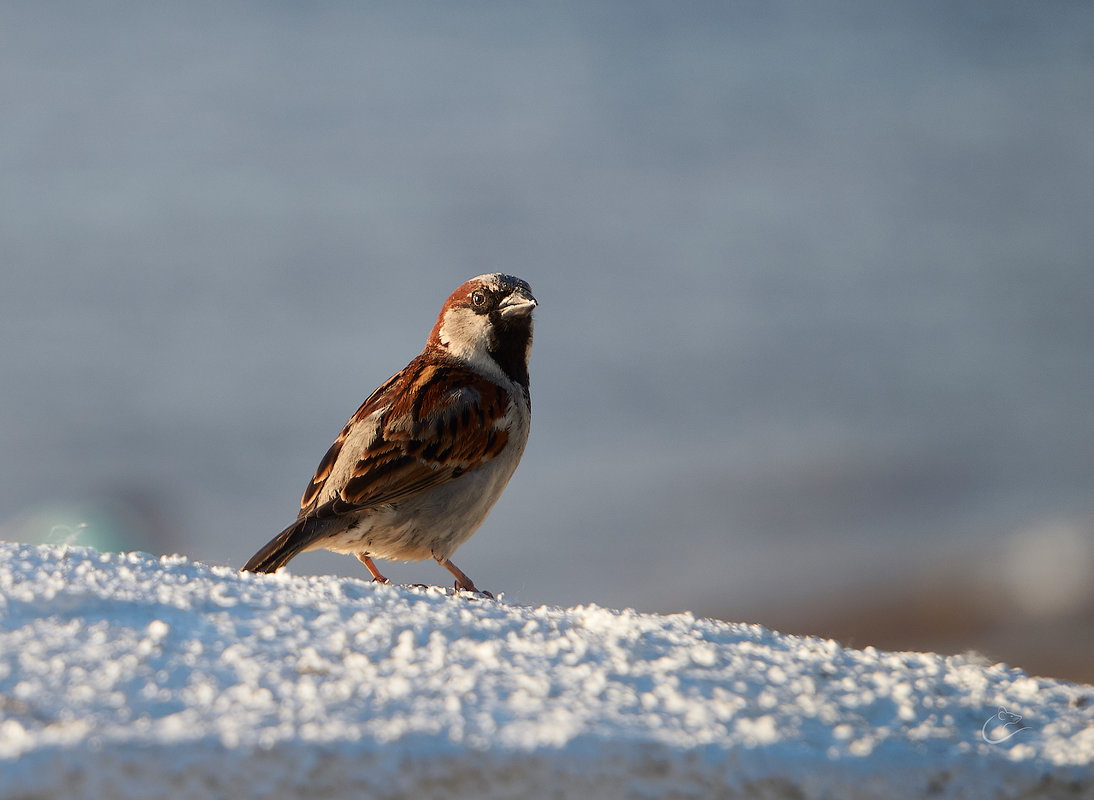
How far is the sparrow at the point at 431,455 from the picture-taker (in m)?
5.29

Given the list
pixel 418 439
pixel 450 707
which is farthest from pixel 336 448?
pixel 450 707

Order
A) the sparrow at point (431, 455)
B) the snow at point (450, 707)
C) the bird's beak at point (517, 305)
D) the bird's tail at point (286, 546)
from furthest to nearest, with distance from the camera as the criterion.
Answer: the bird's beak at point (517, 305), the sparrow at point (431, 455), the bird's tail at point (286, 546), the snow at point (450, 707)

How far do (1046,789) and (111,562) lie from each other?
2.11 metres

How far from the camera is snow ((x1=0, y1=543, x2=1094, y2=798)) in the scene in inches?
63.3

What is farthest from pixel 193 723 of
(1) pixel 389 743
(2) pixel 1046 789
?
(2) pixel 1046 789

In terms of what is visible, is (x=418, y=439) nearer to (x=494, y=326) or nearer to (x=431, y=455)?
(x=431, y=455)

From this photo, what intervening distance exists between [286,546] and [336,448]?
84 cm

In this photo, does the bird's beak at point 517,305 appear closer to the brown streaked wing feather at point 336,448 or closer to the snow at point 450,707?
the brown streaked wing feather at point 336,448

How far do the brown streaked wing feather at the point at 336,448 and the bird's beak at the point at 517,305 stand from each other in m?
0.73

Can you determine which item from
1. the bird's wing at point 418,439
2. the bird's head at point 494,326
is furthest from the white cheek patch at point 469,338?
the bird's wing at point 418,439

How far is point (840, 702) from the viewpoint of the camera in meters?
2.04

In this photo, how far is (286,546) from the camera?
5.06 meters

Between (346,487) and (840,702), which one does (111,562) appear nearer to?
(840,702)

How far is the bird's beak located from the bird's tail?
5.72 feet
